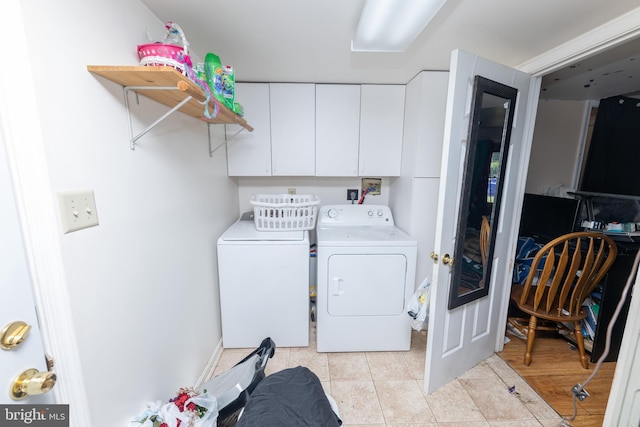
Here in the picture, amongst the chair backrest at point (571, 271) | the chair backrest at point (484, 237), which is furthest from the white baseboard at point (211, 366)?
the chair backrest at point (571, 271)

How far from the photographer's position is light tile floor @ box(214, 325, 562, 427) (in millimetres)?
1411

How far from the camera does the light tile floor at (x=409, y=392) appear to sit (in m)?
1.41

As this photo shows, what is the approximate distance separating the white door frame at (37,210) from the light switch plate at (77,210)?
0.02 meters

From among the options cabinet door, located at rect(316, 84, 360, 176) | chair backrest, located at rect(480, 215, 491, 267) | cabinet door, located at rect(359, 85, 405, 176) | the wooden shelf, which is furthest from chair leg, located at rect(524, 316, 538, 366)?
the wooden shelf

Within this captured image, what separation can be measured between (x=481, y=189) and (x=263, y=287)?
1.60 m

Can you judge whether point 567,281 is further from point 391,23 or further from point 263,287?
point 263,287

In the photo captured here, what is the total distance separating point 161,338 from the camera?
120 cm

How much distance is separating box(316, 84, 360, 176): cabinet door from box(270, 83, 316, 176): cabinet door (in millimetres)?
61

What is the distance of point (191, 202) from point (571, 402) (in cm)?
257

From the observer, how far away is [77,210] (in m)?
0.76

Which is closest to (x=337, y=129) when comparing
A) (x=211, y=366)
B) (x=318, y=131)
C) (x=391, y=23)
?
(x=318, y=131)

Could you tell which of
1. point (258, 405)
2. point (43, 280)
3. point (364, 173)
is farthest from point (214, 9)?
point (258, 405)

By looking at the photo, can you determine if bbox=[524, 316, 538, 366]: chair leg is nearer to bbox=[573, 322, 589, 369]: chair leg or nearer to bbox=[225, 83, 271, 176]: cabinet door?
bbox=[573, 322, 589, 369]: chair leg

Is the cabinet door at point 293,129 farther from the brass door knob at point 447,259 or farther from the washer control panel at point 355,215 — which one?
the brass door knob at point 447,259
